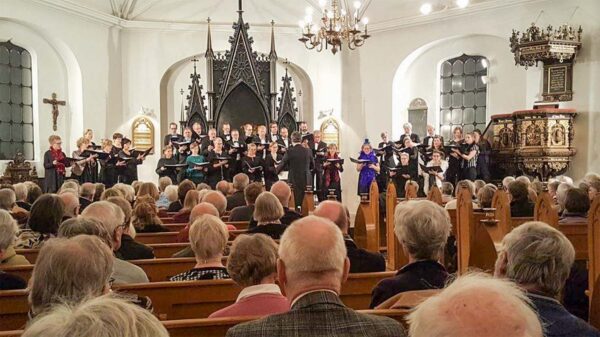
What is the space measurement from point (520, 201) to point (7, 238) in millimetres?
5040

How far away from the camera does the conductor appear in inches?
447

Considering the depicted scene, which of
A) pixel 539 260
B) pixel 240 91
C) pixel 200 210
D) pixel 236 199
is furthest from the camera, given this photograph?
pixel 240 91

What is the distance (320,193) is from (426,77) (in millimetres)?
5539

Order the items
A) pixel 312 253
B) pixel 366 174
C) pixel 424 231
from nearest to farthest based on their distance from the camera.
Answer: pixel 312 253 < pixel 424 231 < pixel 366 174

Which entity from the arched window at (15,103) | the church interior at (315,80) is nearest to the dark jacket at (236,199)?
the church interior at (315,80)

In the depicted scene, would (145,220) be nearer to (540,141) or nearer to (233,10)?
(540,141)

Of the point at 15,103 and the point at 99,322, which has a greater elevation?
the point at 15,103

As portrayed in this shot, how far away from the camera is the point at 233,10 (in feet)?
56.1

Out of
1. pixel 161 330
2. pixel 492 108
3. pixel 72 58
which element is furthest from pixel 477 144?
pixel 161 330

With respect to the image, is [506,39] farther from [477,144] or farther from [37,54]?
[37,54]

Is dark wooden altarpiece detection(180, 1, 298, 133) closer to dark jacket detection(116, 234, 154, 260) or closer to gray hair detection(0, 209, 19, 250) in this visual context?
dark jacket detection(116, 234, 154, 260)

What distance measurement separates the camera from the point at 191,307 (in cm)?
345

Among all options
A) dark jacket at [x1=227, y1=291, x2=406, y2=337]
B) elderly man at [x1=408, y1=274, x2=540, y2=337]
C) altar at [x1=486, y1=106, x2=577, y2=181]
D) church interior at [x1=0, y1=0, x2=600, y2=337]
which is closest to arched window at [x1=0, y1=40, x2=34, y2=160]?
church interior at [x1=0, y1=0, x2=600, y2=337]

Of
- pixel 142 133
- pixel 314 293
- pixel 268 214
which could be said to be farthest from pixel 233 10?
pixel 314 293
